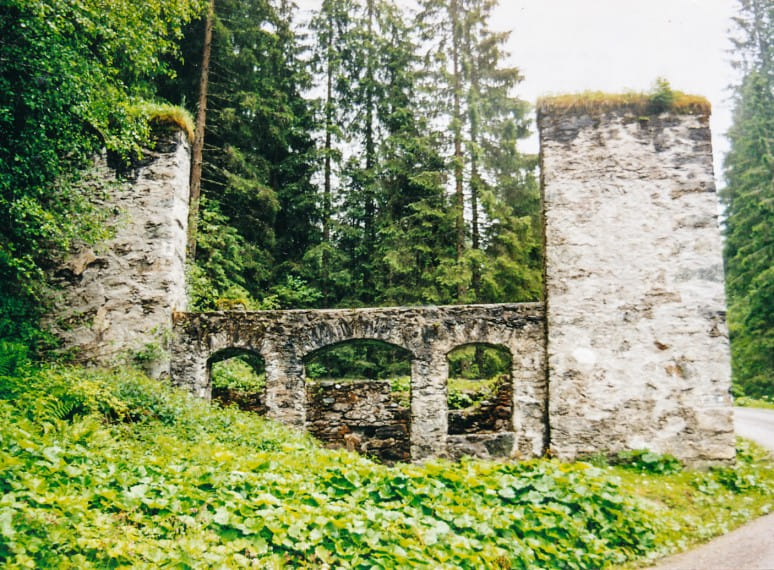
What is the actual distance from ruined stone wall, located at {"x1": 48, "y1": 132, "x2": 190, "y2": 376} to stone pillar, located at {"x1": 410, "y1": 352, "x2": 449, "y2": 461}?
13.3 ft

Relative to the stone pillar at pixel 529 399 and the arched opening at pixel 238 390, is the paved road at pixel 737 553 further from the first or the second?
the arched opening at pixel 238 390

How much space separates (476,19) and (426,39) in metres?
1.63

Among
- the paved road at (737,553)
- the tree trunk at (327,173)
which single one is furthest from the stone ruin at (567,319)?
the tree trunk at (327,173)

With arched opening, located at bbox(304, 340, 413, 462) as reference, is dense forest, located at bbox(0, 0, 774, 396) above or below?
above

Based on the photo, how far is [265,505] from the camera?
14.1 feet

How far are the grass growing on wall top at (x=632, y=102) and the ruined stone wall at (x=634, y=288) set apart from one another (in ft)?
0.38

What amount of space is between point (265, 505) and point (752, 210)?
20395 mm

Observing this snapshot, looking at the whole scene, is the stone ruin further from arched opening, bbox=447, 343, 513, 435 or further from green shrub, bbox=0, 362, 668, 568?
green shrub, bbox=0, 362, 668, 568

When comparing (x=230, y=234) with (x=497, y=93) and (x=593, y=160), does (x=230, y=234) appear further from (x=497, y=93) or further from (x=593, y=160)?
(x=593, y=160)

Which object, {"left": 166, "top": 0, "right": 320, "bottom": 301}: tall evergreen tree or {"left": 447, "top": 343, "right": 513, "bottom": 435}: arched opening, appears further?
{"left": 166, "top": 0, "right": 320, "bottom": 301}: tall evergreen tree

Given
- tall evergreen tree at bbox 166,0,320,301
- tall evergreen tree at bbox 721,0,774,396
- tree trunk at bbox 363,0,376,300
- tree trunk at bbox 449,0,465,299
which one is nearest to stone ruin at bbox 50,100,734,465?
tall evergreen tree at bbox 166,0,320,301

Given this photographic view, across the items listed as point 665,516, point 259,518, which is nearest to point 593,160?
point 665,516

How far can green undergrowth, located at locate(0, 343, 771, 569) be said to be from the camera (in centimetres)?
363

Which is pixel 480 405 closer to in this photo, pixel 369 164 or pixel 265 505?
pixel 265 505
